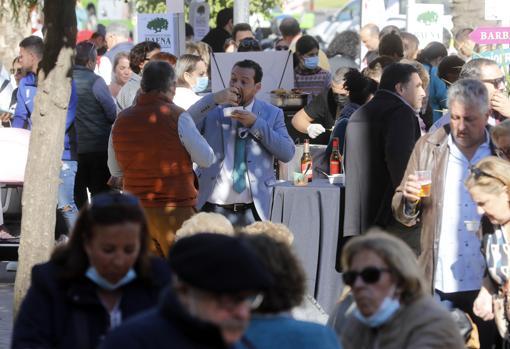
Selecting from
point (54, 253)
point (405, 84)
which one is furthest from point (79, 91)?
point (54, 253)

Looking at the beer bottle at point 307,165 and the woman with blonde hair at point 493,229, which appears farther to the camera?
the beer bottle at point 307,165

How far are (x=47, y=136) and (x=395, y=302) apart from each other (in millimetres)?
A: 2545

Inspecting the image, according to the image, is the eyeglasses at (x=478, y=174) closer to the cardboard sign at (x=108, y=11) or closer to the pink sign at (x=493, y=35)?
the pink sign at (x=493, y=35)

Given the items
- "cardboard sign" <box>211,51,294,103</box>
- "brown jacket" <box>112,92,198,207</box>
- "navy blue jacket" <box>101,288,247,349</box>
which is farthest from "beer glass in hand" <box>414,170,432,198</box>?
"cardboard sign" <box>211,51,294,103</box>

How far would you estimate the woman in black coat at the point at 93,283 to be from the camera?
13.4ft

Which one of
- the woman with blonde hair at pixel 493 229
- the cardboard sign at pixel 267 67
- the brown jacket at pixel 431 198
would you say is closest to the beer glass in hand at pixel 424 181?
the brown jacket at pixel 431 198

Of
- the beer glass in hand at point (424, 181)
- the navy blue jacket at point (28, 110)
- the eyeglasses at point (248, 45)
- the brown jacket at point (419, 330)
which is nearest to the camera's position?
the brown jacket at point (419, 330)

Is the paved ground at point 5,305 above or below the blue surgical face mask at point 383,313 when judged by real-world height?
below

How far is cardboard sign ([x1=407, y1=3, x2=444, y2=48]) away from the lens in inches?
830

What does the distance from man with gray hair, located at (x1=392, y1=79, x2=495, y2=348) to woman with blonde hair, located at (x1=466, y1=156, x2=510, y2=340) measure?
29 cm

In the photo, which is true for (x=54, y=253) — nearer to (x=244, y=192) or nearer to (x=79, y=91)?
(x=244, y=192)

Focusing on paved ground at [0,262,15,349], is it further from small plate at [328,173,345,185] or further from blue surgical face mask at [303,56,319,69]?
blue surgical face mask at [303,56,319,69]

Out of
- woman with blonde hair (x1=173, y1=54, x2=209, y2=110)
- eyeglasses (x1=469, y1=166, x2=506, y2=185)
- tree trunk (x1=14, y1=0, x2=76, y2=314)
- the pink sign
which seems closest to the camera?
eyeglasses (x1=469, y1=166, x2=506, y2=185)

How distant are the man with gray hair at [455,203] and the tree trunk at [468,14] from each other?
17.7m
